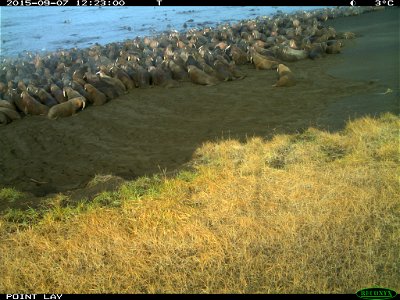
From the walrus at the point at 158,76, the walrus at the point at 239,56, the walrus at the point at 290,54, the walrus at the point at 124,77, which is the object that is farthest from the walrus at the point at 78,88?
the walrus at the point at 290,54

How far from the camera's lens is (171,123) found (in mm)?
8664

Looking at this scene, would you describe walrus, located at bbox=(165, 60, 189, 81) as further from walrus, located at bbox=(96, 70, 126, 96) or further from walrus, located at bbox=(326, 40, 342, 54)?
walrus, located at bbox=(326, 40, 342, 54)

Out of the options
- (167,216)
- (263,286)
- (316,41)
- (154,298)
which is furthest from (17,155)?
(316,41)

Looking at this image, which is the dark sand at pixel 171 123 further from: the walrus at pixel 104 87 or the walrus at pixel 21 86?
the walrus at pixel 21 86

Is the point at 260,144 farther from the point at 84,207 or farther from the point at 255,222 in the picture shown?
the point at 84,207

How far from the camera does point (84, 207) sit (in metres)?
4.93

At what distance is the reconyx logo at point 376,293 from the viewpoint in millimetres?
3109

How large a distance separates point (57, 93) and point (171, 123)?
4.17 m

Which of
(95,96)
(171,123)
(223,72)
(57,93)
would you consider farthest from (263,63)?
(57,93)

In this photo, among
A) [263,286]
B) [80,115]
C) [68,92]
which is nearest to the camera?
[263,286]

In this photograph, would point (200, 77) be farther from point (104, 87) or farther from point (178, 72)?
point (104, 87)

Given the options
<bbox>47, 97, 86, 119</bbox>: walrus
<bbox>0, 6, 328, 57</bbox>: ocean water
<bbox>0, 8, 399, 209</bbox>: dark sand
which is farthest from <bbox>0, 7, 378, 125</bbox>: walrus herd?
<bbox>0, 6, 328, 57</bbox>: ocean water

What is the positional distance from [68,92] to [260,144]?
638 centimetres

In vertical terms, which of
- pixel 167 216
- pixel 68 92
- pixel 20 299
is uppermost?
pixel 68 92
